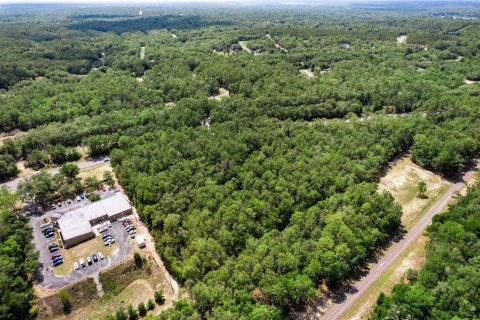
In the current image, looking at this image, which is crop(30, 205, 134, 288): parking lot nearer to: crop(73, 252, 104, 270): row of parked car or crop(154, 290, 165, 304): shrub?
crop(73, 252, 104, 270): row of parked car

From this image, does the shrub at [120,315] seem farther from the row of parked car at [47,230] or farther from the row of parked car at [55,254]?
the row of parked car at [47,230]

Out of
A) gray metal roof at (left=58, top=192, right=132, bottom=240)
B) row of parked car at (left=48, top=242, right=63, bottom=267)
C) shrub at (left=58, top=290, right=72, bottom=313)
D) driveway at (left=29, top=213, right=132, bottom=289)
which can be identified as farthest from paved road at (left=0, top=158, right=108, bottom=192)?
shrub at (left=58, top=290, right=72, bottom=313)

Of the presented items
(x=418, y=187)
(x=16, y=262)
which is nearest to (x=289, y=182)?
(x=418, y=187)

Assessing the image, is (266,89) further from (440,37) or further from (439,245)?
(440,37)

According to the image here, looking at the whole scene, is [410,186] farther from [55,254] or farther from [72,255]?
[55,254]

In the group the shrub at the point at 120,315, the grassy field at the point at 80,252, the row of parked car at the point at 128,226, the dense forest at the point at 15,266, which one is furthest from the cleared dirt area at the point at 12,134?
the shrub at the point at 120,315

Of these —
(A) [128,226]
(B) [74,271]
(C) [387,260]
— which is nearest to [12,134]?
(A) [128,226]
